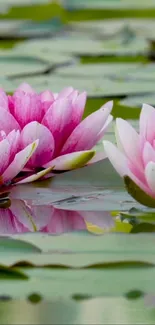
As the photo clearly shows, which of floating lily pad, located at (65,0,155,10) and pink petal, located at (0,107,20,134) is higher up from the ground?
pink petal, located at (0,107,20,134)

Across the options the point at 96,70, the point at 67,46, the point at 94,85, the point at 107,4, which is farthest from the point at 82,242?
the point at 107,4

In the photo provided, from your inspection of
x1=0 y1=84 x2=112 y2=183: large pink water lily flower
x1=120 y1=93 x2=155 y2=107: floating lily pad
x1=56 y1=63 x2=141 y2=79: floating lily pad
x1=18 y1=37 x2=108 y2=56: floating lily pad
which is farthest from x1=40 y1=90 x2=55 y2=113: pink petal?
x1=18 y1=37 x2=108 y2=56: floating lily pad

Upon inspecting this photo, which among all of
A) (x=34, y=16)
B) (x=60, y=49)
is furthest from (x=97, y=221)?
(x=34, y=16)

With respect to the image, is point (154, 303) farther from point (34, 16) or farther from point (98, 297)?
point (34, 16)

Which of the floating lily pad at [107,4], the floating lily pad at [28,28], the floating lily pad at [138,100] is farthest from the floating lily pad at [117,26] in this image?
the floating lily pad at [138,100]

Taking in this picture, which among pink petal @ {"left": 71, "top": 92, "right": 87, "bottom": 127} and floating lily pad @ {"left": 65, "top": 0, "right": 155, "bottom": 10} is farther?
floating lily pad @ {"left": 65, "top": 0, "right": 155, "bottom": 10}

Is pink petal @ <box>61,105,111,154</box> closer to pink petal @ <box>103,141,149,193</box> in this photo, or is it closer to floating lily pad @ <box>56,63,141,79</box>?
pink petal @ <box>103,141,149,193</box>

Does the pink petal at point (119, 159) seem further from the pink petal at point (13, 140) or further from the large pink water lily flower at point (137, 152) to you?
the pink petal at point (13, 140)
